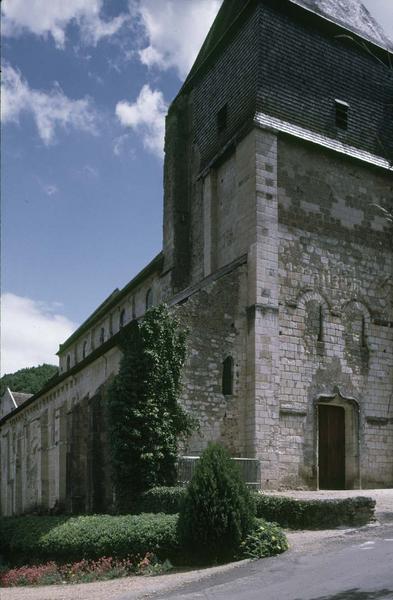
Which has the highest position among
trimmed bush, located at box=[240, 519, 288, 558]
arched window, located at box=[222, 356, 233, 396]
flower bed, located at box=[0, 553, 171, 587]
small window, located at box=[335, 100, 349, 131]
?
small window, located at box=[335, 100, 349, 131]

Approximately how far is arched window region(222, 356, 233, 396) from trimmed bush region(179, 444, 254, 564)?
6468mm

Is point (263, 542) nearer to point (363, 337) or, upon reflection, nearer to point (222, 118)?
point (363, 337)

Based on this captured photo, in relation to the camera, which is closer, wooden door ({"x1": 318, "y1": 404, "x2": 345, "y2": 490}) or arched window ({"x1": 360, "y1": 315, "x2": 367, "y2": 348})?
wooden door ({"x1": 318, "y1": 404, "x2": 345, "y2": 490})

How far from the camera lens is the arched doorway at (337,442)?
69.3 feet

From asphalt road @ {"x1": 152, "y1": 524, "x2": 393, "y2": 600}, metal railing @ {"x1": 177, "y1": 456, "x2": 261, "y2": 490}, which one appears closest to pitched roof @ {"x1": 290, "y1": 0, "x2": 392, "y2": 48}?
metal railing @ {"x1": 177, "y1": 456, "x2": 261, "y2": 490}

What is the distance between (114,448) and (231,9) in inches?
655

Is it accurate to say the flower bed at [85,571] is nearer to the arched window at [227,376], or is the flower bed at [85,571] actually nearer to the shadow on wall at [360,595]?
the shadow on wall at [360,595]

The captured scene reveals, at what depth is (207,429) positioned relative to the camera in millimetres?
19297

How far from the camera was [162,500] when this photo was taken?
16609 millimetres

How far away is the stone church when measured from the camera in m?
20.0

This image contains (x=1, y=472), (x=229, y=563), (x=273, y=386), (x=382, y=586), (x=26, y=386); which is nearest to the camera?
(x=382, y=586)

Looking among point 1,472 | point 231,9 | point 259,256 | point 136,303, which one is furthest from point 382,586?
point 1,472

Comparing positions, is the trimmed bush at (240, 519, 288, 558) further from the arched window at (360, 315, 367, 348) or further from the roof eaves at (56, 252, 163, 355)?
the roof eaves at (56, 252, 163, 355)

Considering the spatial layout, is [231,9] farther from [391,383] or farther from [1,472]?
[1,472]
